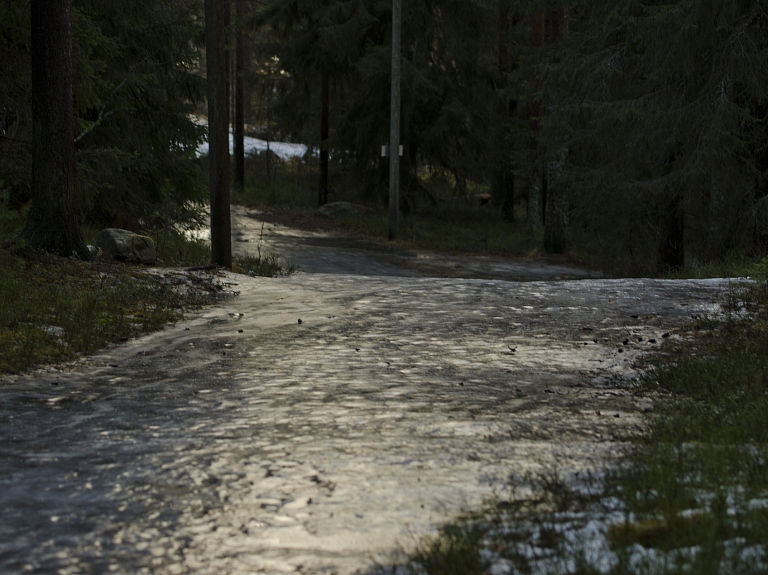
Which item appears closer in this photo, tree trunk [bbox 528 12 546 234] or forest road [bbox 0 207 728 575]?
forest road [bbox 0 207 728 575]

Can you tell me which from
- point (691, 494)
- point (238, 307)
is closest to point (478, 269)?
point (238, 307)

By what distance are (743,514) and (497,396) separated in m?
2.99

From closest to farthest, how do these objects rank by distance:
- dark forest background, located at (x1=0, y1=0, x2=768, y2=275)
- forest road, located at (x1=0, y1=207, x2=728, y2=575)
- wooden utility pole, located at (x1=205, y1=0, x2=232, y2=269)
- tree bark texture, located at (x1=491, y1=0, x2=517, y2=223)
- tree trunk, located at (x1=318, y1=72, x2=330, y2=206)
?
forest road, located at (x1=0, y1=207, x2=728, y2=575) < wooden utility pole, located at (x1=205, y1=0, x2=232, y2=269) < dark forest background, located at (x1=0, y1=0, x2=768, y2=275) < tree bark texture, located at (x1=491, y1=0, x2=517, y2=223) < tree trunk, located at (x1=318, y1=72, x2=330, y2=206)

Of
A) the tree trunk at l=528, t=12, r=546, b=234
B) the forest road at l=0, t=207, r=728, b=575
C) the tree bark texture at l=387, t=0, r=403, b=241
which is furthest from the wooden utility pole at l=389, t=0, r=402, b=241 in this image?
the forest road at l=0, t=207, r=728, b=575

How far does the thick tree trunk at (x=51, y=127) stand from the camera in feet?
42.3

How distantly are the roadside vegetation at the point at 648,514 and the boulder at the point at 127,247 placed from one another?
10.8 m

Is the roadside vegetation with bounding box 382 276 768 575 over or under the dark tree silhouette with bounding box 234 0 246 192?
under

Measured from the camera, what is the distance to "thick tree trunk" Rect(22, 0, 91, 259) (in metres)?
12.9

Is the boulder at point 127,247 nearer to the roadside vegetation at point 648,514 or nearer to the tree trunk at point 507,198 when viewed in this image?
the roadside vegetation at point 648,514

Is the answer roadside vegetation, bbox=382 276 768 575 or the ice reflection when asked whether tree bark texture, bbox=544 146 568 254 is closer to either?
the ice reflection

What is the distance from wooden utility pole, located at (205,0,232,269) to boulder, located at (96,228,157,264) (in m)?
1.12

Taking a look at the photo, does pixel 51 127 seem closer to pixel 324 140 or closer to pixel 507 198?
pixel 324 140

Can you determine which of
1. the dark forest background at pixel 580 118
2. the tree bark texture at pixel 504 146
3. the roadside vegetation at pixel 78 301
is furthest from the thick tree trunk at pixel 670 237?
the tree bark texture at pixel 504 146

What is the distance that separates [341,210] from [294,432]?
3038cm
